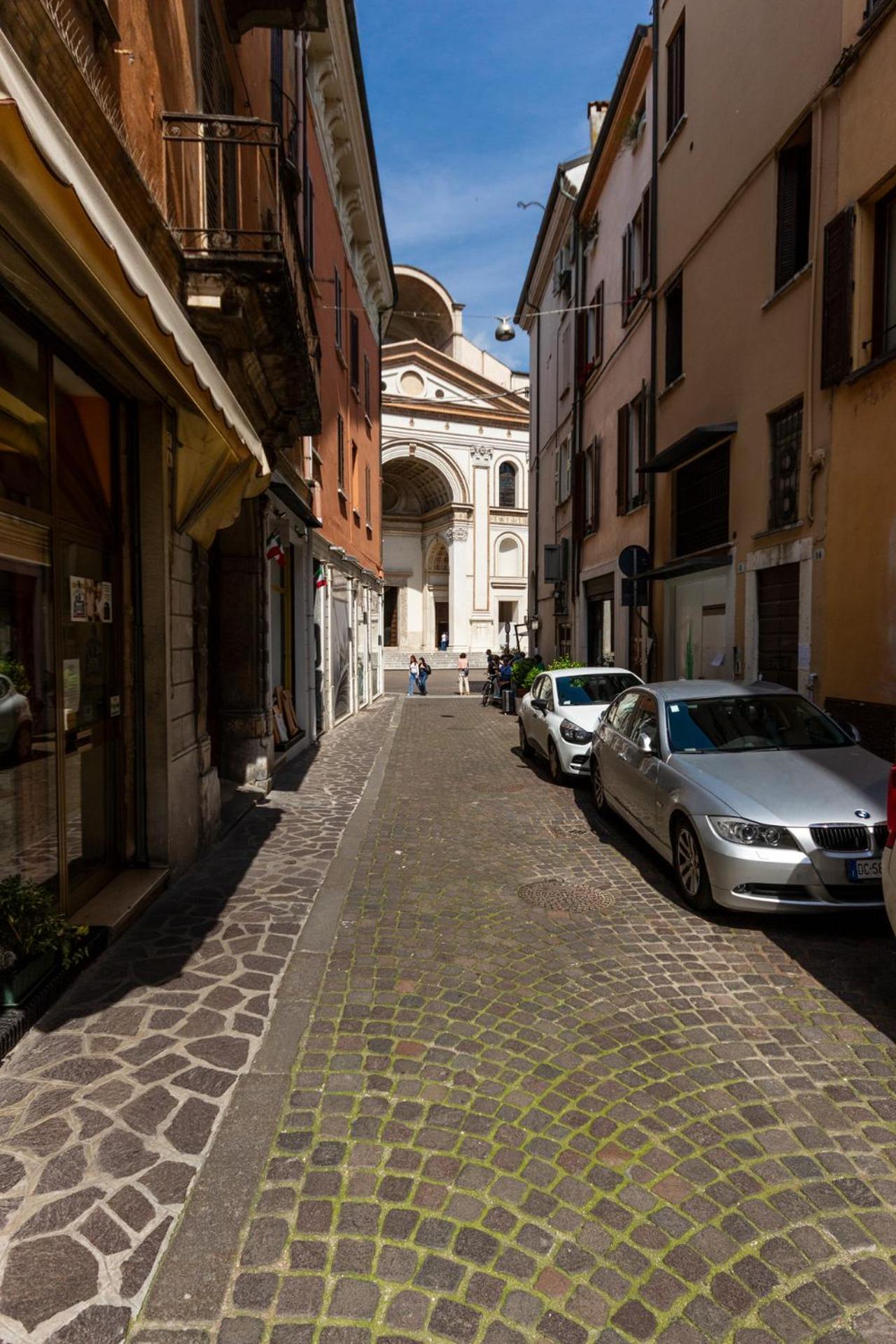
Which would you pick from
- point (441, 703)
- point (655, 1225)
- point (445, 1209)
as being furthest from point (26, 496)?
point (441, 703)

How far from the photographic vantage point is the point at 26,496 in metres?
4.09

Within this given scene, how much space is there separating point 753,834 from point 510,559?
47528 mm

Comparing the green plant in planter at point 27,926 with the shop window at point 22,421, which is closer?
the green plant in planter at point 27,926

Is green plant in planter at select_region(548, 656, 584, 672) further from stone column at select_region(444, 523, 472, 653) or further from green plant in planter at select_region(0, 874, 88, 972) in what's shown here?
stone column at select_region(444, 523, 472, 653)

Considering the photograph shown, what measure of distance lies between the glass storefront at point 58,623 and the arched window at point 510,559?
46137 mm

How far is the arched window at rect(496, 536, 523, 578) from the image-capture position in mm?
50781

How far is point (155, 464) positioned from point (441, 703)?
18.5 m

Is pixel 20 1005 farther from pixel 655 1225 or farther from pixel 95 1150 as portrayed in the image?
pixel 655 1225

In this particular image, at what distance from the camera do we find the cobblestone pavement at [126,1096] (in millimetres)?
2227

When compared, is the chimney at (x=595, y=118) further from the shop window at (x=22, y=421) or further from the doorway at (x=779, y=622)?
the shop window at (x=22, y=421)

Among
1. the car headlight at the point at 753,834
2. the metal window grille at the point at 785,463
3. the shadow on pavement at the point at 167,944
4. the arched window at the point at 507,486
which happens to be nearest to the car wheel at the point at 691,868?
the car headlight at the point at 753,834

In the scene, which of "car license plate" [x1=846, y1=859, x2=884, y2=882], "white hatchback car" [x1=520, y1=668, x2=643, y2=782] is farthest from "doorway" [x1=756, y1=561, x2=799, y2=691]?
"car license plate" [x1=846, y1=859, x2=884, y2=882]

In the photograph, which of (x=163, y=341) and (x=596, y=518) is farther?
(x=596, y=518)

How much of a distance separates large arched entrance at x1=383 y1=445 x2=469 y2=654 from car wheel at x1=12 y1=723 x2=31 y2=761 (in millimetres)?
45512
